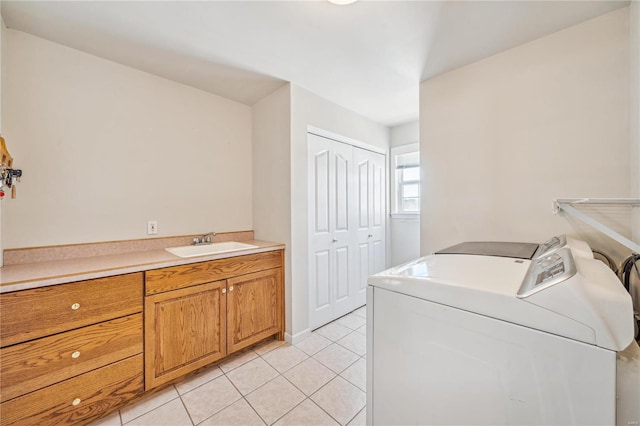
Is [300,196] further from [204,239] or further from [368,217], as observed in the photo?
[368,217]

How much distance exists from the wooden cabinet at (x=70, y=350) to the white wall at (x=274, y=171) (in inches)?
43.3

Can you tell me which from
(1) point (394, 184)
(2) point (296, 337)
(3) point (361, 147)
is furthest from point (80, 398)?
(1) point (394, 184)

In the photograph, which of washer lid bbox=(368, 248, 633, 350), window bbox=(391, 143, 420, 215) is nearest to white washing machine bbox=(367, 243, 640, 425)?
washer lid bbox=(368, 248, 633, 350)

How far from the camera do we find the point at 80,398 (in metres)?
1.31

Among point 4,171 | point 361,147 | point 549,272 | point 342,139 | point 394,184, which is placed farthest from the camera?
point 394,184

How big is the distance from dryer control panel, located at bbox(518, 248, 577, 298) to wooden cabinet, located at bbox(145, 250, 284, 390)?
175 centimetres

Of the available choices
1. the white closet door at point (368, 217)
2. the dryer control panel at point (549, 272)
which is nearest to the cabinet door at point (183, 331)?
the white closet door at point (368, 217)

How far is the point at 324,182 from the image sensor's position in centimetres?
249

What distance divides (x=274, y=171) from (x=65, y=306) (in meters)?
1.64

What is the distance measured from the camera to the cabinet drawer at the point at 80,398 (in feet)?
3.83

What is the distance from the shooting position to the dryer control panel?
0.70 m

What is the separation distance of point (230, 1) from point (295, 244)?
1691 millimetres

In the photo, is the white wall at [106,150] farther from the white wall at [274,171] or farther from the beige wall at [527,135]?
the beige wall at [527,135]

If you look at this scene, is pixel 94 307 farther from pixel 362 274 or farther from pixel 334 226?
pixel 362 274
